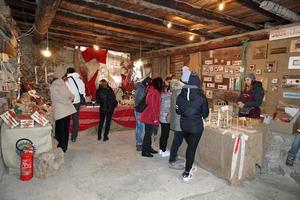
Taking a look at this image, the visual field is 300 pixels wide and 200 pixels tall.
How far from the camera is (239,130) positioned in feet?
11.3

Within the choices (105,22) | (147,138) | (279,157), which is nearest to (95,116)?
(147,138)

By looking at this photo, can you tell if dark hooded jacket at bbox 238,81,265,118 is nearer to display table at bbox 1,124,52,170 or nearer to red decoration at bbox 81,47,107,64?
display table at bbox 1,124,52,170

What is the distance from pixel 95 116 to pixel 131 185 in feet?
10.3

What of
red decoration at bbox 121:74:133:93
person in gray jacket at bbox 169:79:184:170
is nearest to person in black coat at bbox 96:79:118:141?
person in gray jacket at bbox 169:79:184:170

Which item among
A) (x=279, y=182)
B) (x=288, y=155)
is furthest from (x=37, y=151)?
(x=288, y=155)

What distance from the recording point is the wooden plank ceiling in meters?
3.83

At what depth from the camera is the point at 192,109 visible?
3.25 meters

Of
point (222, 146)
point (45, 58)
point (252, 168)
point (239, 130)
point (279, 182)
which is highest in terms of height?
point (45, 58)

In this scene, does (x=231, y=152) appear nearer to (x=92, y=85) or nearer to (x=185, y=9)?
(x=185, y=9)

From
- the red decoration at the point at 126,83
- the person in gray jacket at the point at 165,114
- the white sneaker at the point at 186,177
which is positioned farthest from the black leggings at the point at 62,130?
the red decoration at the point at 126,83

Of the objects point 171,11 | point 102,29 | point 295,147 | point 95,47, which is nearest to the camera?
point 295,147

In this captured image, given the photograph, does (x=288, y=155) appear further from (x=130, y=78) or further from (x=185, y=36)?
(x=130, y=78)

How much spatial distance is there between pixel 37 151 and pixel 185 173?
2.51 metres

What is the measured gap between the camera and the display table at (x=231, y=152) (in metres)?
3.25
